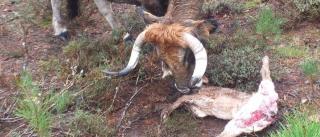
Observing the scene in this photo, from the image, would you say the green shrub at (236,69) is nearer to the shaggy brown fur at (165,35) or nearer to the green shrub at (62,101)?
the shaggy brown fur at (165,35)

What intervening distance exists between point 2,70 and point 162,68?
2162 mm

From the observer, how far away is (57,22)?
8805 mm

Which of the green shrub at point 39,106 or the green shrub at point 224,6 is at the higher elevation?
the green shrub at point 39,106

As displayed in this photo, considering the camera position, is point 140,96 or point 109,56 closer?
point 140,96

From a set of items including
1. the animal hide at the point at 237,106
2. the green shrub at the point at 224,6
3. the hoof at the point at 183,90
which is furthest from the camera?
the green shrub at the point at 224,6

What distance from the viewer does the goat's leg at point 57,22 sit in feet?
28.3

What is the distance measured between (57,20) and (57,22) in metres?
0.04

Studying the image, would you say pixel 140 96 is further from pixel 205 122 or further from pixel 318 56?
pixel 318 56

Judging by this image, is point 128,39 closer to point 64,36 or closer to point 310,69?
point 64,36

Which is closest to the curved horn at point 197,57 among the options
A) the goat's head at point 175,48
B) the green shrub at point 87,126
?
the goat's head at point 175,48

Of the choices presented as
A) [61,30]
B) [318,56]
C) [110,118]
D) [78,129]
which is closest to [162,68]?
[110,118]

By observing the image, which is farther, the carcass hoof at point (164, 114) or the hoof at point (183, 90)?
the hoof at point (183, 90)

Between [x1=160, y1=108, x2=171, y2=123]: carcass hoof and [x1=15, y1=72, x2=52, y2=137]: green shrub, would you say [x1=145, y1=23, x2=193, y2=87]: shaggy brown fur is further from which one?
[x1=15, y1=72, x2=52, y2=137]: green shrub

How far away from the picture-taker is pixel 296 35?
25.7 feet
